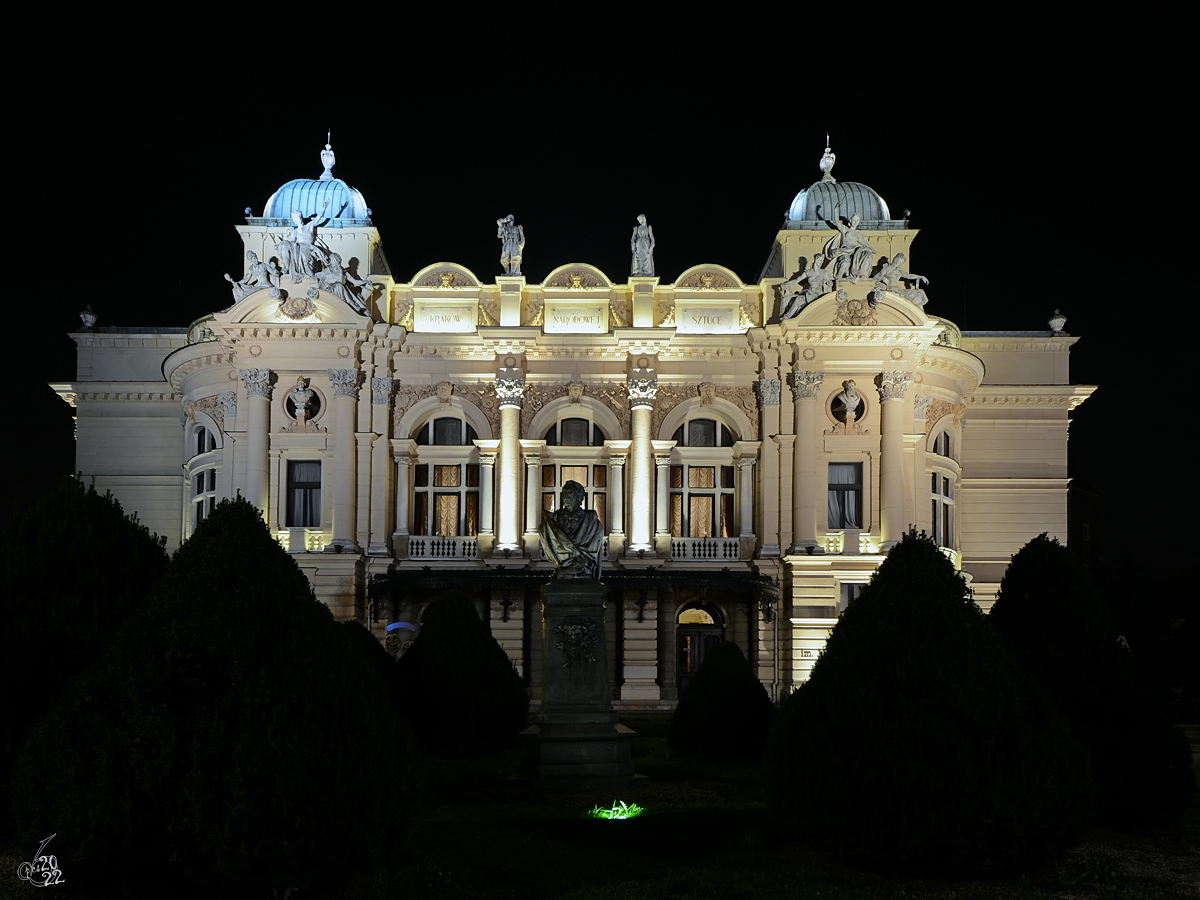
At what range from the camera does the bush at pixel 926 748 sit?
39.7 feet

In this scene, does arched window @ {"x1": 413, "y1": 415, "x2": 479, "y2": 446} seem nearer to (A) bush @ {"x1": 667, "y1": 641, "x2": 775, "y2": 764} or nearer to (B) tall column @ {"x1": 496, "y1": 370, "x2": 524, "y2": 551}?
(B) tall column @ {"x1": 496, "y1": 370, "x2": 524, "y2": 551}

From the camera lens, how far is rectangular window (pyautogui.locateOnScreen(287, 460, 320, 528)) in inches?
1682

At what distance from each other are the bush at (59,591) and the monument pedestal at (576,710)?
7.38 metres

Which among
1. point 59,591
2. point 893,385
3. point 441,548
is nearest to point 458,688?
point 59,591

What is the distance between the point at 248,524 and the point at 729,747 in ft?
41.7

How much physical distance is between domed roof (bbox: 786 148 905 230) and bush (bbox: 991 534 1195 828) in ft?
105

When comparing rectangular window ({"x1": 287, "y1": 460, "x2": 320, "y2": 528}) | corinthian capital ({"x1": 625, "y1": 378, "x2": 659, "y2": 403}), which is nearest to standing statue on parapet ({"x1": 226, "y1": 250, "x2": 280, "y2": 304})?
rectangular window ({"x1": 287, "y1": 460, "x2": 320, "y2": 528})

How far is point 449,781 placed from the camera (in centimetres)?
1922

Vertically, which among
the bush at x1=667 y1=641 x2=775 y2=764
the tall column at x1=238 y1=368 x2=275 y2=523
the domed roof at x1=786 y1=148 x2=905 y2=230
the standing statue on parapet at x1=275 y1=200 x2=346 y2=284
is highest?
the domed roof at x1=786 y1=148 x2=905 y2=230

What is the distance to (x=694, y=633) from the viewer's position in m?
43.5

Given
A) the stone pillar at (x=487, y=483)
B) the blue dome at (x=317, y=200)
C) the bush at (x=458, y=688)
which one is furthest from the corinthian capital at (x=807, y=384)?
the bush at (x=458, y=688)

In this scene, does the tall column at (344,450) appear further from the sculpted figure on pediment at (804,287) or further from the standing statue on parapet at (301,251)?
the sculpted figure on pediment at (804,287)

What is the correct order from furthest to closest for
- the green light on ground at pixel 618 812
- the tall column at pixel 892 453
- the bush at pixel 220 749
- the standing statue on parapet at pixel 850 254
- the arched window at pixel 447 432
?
the arched window at pixel 447 432, the standing statue on parapet at pixel 850 254, the tall column at pixel 892 453, the green light on ground at pixel 618 812, the bush at pixel 220 749

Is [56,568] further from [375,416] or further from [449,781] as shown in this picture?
[375,416]
